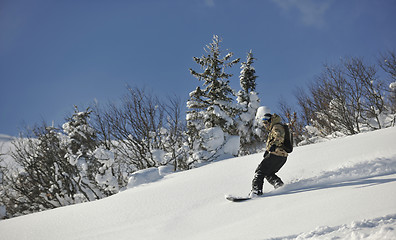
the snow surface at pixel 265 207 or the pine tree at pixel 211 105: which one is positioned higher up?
the pine tree at pixel 211 105

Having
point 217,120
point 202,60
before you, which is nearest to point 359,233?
point 217,120

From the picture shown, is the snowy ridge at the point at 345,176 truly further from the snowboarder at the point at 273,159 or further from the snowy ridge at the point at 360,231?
the snowy ridge at the point at 360,231

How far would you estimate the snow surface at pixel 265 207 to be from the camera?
2107mm

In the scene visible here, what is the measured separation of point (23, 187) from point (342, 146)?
19293 millimetres

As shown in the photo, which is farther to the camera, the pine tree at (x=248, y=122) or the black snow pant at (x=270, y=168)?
the pine tree at (x=248, y=122)

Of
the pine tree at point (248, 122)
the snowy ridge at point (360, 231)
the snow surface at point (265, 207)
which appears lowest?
the snowy ridge at point (360, 231)

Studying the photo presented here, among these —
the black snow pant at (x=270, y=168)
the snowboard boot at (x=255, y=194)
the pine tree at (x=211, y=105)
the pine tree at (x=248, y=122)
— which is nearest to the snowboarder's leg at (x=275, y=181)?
the black snow pant at (x=270, y=168)

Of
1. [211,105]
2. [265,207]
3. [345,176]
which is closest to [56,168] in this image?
[211,105]

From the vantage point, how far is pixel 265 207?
2.98 metres

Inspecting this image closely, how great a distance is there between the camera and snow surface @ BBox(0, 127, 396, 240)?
6.91 feet

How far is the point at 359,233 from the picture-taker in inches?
69.9

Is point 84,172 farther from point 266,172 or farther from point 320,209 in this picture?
point 320,209

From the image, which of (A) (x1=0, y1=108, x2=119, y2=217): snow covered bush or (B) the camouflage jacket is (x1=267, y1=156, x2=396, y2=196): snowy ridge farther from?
(A) (x1=0, y1=108, x2=119, y2=217): snow covered bush

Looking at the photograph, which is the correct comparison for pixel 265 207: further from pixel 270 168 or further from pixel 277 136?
pixel 277 136
